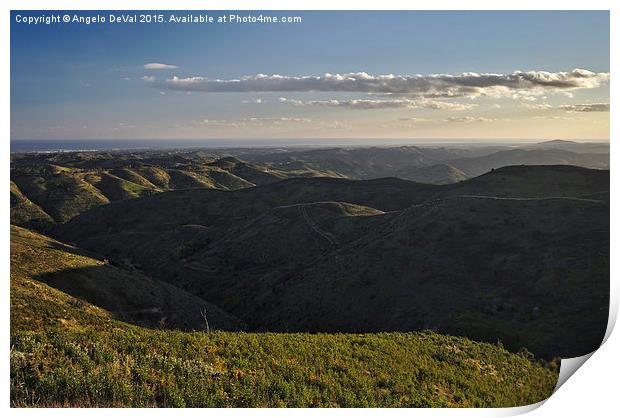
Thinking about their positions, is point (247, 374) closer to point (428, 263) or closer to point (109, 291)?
point (109, 291)

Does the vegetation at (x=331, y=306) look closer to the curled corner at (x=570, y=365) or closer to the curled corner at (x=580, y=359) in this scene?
the curled corner at (x=570, y=365)

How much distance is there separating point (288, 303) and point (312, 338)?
30.3m

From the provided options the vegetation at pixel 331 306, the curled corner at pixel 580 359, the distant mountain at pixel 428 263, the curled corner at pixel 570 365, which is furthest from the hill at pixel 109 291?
the curled corner at pixel 580 359

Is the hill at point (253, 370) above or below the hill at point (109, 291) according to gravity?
above

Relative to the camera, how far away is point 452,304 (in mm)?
40812

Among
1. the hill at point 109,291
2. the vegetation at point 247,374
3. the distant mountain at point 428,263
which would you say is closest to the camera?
the vegetation at point 247,374

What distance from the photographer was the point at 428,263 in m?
52.1

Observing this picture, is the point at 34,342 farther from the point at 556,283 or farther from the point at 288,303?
the point at 556,283

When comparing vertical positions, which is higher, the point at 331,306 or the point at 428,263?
A: the point at 428,263

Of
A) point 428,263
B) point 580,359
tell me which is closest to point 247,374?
point 580,359

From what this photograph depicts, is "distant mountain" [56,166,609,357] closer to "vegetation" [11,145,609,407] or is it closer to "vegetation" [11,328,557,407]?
"vegetation" [11,145,609,407]

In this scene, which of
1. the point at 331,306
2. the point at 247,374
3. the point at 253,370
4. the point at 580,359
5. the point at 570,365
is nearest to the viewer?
the point at 247,374

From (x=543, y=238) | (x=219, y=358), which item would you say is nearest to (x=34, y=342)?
(x=219, y=358)

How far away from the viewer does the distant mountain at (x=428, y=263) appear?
3628 cm
